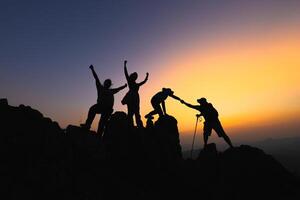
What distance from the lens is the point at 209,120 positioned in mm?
21641

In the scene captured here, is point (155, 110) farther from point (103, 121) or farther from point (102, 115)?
point (102, 115)

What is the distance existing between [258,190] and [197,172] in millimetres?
4024

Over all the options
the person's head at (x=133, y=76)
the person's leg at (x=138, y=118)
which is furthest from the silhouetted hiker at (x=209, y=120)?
the person's head at (x=133, y=76)

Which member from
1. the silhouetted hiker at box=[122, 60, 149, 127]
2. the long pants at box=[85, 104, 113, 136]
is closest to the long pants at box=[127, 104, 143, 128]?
the silhouetted hiker at box=[122, 60, 149, 127]

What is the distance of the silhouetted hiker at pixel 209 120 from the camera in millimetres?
21531

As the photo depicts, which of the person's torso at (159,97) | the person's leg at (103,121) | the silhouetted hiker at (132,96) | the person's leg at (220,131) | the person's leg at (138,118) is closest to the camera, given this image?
the person's leg at (103,121)

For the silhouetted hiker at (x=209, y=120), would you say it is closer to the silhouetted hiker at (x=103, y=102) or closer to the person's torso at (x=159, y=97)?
the person's torso at (x=159, y=97)

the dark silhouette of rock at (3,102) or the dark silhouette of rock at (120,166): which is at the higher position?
the dark silhouette of rock at (3,102)

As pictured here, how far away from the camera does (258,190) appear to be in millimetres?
19406

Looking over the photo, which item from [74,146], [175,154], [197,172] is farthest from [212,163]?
[74,146]

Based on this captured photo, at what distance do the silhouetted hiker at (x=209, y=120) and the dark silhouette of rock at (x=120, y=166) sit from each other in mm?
1341

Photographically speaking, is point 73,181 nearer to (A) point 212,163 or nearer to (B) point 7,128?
(B) point 7,128

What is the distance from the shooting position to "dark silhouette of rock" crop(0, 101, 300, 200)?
13555 millimetres

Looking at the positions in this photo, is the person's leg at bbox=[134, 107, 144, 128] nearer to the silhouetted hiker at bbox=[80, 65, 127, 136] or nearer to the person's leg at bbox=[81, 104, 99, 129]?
the silhouetted hiker at bbox=[80, 65, 127, 136]
